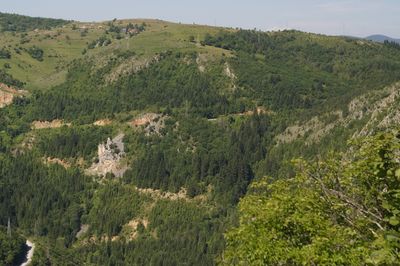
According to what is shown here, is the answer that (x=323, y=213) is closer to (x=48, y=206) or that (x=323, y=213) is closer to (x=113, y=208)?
(x=113, y=208)

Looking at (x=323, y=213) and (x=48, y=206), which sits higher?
(x=323, y=213)

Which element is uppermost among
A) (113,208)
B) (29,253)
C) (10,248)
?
(10,248)

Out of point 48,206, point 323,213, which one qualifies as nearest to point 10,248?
point 48,206

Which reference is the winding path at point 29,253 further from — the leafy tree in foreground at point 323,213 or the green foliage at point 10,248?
the leafy tree in foreground at point 323,213

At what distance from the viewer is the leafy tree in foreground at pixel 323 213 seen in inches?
910

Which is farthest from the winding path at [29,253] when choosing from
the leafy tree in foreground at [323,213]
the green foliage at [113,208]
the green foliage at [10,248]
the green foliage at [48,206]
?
the leafy tree in foreground at [323,213]

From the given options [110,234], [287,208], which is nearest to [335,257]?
[287,208]

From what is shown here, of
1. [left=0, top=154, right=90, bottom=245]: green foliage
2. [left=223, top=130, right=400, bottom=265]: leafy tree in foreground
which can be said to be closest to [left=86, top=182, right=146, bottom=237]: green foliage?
[left=0, top=154, right=90, bottom=245]: green foliage

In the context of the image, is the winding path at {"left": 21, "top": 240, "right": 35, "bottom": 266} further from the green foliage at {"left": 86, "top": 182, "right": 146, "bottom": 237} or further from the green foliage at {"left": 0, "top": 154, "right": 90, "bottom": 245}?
the green foliage at {"left": 86, "top": 182, "right": 146, "bottom": 237}

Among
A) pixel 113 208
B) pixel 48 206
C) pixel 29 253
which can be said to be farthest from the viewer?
pixel 48 206

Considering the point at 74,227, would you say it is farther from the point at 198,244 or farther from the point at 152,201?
the point at 198,244

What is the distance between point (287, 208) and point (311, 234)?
2144mm

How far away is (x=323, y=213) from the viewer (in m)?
27.8

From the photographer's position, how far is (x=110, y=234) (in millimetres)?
166875
